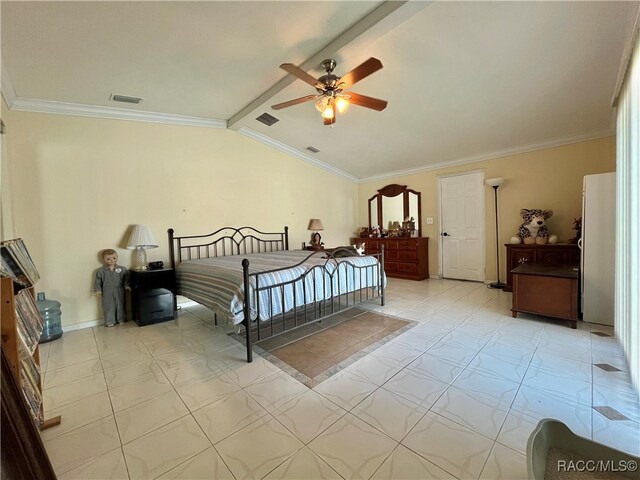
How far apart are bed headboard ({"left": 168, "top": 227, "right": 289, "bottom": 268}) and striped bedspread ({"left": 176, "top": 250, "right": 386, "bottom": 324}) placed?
0.51 metres

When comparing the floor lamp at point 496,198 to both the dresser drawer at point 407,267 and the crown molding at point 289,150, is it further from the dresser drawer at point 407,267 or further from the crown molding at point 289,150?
the crown molding at point 289,150

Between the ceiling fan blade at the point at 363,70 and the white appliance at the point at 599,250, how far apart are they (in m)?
2.72

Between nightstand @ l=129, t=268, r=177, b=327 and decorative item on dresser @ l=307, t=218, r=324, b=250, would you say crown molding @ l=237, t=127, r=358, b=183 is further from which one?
nightstand @ l=129, t=268, r=177, b=327

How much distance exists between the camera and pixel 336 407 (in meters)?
1.78

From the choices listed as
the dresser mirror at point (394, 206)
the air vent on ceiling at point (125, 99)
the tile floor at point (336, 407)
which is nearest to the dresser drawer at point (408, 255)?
the dresser mirror at point (394, 206)

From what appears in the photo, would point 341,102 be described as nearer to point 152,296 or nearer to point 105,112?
point 105,112

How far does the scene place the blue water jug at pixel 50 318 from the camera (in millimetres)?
2900

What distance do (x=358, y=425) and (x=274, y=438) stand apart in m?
0.49

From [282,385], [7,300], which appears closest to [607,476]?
[282,385]

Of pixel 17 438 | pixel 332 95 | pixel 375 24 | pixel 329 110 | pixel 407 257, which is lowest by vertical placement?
pixel 17 438

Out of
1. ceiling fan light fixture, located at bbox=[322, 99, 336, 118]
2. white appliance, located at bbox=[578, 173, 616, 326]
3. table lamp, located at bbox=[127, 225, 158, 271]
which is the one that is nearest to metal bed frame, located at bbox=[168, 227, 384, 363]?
table lamp, located at bbox=[127, 225, 158, 271]

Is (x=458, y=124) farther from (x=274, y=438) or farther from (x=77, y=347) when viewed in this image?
(x=77, y=347)

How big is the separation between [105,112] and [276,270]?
10.2 feet

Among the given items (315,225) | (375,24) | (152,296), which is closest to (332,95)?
(375,24)
